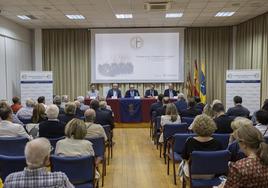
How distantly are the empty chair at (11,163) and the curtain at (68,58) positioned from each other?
33.5 ft

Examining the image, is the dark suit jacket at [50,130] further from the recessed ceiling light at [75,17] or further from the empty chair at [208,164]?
the recessed ceiling light at [75,17]

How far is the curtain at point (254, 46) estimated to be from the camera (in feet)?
33.1

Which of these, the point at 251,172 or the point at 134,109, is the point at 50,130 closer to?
the point at 251,172

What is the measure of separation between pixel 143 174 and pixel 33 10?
624 centimetres

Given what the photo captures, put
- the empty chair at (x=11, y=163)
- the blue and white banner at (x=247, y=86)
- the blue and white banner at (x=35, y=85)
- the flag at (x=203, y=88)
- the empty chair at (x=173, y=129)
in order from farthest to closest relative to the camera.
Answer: the flag at (x=203, y=88) < the blue and white banner at (x=35, y=85) < the blue and white banner at (x=247, y=86) < the empty chair at (x=173, y=129) < the empty chair at (x=11, y=163)

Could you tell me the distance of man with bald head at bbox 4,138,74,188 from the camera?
2.18m

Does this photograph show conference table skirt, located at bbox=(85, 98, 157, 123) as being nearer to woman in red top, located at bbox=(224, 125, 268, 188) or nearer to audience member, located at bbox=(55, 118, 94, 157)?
audience member, located at bbox=(55, 118, 94, 157)

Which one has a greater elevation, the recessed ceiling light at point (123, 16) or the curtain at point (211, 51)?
the recessed ceiling light at point (123, 16)

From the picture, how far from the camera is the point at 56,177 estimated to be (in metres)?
2.21

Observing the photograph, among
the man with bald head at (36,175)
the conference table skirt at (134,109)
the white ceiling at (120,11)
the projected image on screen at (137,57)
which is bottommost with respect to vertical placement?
the conference table skirt at (134,109)

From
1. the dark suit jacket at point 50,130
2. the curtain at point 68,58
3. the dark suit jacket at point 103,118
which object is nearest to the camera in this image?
the dark suit jacket at point 50,130

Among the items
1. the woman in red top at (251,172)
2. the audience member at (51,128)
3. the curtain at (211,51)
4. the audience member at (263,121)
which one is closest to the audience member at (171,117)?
the audience member at (263,121)

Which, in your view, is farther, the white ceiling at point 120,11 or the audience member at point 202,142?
the white ceiling at point 120,11

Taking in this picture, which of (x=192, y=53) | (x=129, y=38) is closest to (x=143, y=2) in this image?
(x=129, y=38)
